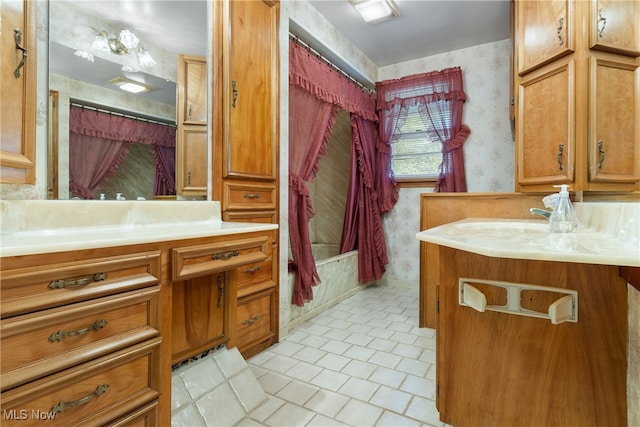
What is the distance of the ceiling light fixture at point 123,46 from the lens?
4.76 ft

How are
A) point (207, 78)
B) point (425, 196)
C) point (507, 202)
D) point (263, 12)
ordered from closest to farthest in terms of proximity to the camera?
point (207, 78) → point (263, 12) → point (507, 202) → point (425, 196)

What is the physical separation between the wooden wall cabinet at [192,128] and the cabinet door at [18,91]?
2.25ft

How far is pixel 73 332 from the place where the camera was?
35.7 inches

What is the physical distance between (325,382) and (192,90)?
1.80 m

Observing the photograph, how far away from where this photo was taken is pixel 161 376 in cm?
112

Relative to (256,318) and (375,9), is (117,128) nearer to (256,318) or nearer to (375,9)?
(256,318)

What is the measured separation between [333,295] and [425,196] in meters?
1.28

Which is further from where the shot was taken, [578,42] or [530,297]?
[578,42]

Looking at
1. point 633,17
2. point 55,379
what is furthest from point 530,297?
point 633,17

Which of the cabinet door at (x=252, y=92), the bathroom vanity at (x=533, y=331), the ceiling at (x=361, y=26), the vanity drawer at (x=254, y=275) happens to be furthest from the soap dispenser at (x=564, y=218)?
the ceiling at (x=361, y=26)

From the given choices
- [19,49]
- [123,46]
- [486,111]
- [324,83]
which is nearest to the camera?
[19,49]

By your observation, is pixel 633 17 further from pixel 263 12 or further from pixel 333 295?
pixel 333 295

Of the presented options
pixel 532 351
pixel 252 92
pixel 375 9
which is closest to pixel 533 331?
pixel 532 351

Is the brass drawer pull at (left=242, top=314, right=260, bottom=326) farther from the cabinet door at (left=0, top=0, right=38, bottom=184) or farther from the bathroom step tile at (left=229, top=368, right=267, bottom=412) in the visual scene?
the cabinet door at (left=0, top=0, right=38, bottom=184)
